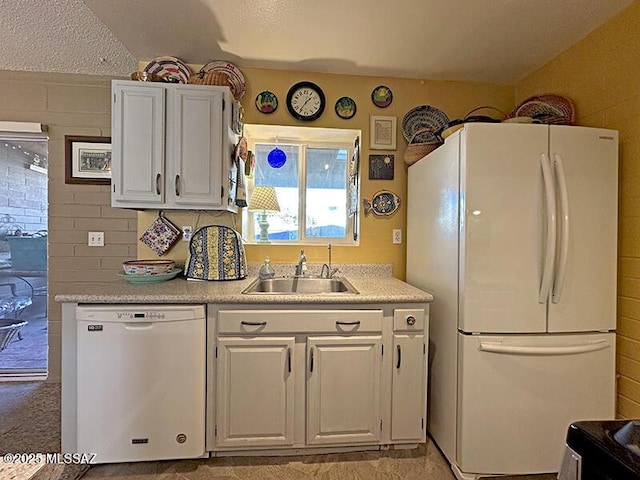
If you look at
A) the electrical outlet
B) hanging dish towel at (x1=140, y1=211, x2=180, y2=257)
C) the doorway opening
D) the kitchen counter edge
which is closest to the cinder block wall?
the electrical outlet

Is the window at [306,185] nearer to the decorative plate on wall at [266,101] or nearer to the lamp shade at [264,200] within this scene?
the lamp shade at [264,200]

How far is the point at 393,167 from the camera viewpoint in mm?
2479

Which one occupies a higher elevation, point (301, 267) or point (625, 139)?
point (625, 139)

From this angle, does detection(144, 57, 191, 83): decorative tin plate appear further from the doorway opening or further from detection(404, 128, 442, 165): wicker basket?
detection(404, 128, 442, 165): wicker basket

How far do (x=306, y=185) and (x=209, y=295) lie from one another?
4.34ft

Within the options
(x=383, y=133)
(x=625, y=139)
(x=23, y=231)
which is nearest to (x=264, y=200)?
(x=383, y=133)

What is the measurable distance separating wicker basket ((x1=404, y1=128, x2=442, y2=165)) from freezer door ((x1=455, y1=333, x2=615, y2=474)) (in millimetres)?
1268

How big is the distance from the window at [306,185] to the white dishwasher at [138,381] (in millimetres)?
1113

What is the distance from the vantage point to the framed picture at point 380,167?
2.47m

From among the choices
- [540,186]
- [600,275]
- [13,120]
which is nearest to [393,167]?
[540,186]

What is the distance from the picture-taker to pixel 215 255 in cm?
217

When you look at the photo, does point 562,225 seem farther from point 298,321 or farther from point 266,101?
point 266,101

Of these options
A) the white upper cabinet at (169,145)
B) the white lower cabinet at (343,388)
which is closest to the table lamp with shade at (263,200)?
the white upper cabinet at (169,145)

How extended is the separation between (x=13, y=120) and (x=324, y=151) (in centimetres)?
240
